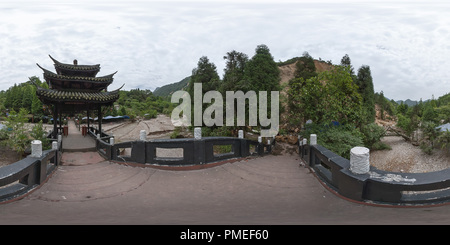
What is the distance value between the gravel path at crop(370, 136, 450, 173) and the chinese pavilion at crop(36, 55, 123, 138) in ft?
52.1

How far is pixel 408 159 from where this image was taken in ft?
48.4

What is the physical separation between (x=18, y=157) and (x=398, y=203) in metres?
17.5

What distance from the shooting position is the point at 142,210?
196 inches

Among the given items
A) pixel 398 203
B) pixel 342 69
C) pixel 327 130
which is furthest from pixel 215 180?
pixel 342 69

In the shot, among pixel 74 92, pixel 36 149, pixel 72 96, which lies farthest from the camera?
pixel 74 92

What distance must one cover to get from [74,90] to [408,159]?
63.6 ft

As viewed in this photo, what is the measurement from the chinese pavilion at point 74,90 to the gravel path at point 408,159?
52.1 ft

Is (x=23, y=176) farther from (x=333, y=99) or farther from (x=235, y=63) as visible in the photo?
(x=235, y=63)

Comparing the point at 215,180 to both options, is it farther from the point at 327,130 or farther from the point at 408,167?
the point at 408,167

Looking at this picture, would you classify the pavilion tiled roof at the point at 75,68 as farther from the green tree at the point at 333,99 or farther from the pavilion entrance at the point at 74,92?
the green tree at the point at 333,99

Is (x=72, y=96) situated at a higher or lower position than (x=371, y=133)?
higher


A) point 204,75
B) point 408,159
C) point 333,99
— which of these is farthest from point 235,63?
point 408,159

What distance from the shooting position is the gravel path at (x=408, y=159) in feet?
44.2

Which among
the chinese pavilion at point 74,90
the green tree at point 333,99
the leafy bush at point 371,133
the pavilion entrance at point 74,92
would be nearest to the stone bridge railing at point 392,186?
the green tree at point 333,99
